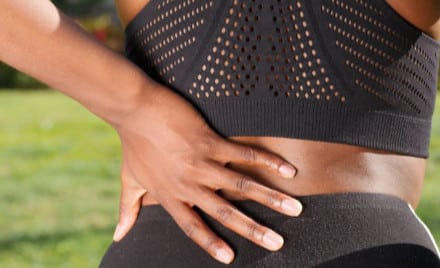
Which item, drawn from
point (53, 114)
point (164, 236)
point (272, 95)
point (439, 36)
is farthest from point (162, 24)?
point (53, 114)

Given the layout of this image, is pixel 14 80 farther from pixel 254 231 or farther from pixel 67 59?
pixel 254 231

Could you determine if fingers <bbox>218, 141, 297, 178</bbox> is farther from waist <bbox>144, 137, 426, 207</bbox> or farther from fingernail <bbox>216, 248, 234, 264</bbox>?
fingernail <bbox>216, 248, 234, 264</bbox>

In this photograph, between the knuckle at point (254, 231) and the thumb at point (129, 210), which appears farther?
the thumb at point (129, 210)

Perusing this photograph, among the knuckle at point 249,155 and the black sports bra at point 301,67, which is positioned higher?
the black sports bra at point 301,67

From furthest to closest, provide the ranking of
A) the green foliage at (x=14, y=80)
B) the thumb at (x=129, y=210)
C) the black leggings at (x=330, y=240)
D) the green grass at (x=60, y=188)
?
the green foliage at (x=14, y=80)
the green grass at (x=60, y=188)
the thumb at (x=129, y=210)
the black leggings at (x=330, y=240)

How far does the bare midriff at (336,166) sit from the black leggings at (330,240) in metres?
0.02

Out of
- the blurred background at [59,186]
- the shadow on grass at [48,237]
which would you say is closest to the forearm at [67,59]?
the blurred background at [59,186]

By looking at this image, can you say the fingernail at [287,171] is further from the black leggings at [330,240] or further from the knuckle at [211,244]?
the knuckle at [211,244]

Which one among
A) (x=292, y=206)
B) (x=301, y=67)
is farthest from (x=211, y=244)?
(x=301, y=67)

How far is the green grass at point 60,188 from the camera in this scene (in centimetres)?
579

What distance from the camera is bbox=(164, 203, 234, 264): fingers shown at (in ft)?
5.05

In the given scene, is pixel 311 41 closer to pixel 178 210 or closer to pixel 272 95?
pixel 272 95

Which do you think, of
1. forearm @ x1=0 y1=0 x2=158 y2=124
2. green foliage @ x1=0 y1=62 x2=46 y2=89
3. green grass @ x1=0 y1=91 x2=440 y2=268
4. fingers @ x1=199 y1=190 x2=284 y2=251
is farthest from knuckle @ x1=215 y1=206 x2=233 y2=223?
green foliage @ x1=0 y1=62 x2=46 y2=89

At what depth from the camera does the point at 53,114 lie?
10500mm
